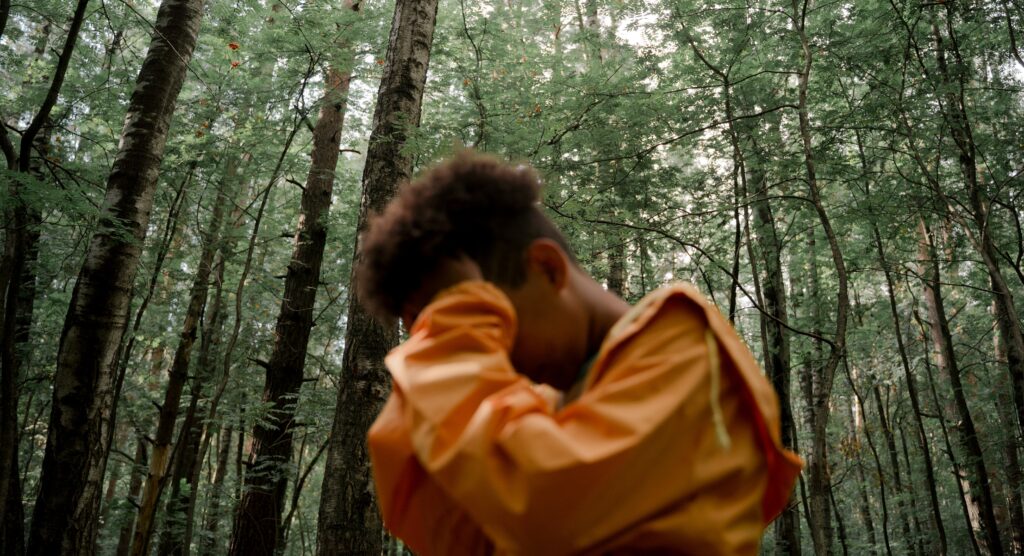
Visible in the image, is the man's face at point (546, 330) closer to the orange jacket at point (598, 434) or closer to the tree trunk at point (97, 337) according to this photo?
the orange jacket at point (598, 434)

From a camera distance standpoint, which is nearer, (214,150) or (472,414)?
(472,414)

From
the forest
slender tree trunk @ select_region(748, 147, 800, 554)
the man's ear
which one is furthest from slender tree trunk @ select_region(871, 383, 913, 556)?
the man's ear

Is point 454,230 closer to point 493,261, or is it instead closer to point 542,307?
point 493,261

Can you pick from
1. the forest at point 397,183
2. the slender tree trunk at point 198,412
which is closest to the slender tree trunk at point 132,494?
the forest at point 397,183

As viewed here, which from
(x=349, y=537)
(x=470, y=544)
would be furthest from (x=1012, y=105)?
(x=470, y=544)

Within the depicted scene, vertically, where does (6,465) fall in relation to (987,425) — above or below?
below

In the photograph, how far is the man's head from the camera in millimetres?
1105

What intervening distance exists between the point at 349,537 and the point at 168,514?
24.4ft

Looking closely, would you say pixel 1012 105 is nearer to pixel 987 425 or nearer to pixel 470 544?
pixel 987 425

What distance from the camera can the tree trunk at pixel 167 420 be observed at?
548 cm

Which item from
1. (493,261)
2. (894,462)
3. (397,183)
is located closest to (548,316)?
(493,261)

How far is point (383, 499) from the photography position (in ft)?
3.64

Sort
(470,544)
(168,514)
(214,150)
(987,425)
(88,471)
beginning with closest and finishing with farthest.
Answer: (470,544) → (88,471) → (214,150) → (168,514) → (987,425)

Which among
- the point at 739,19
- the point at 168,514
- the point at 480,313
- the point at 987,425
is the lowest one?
the point at 168,514
